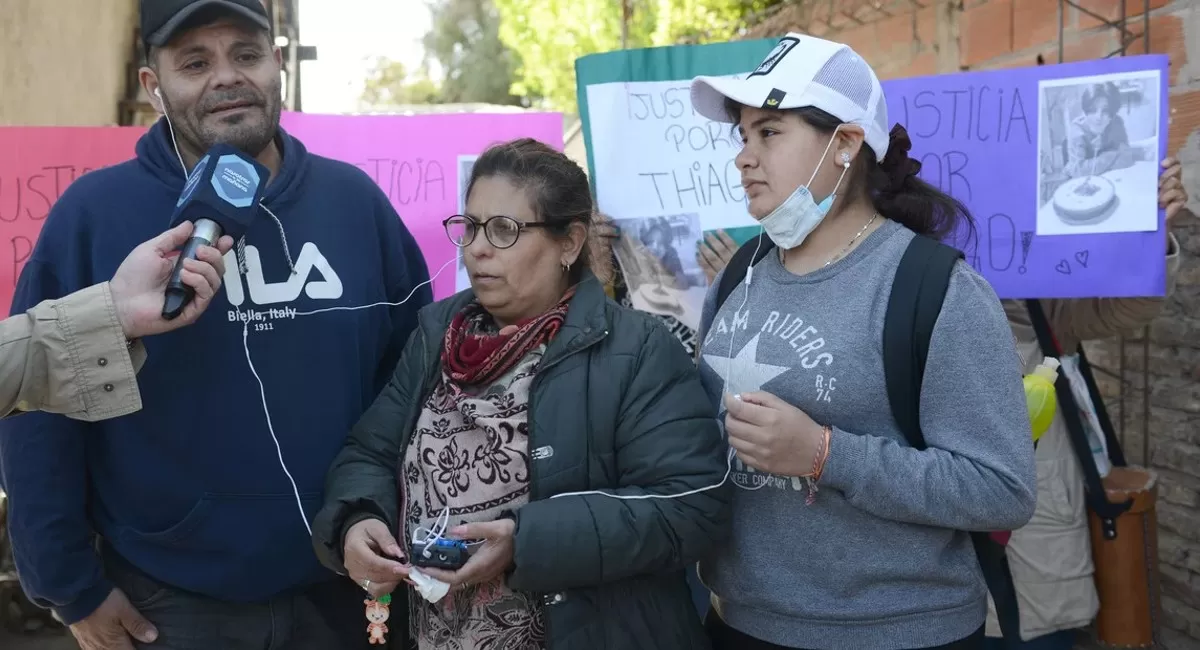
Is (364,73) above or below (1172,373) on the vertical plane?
above

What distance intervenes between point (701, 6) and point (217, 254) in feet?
26.9

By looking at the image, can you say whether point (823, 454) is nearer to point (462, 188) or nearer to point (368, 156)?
point (462, 188)

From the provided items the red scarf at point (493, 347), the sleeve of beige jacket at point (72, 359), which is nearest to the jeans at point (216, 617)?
the sleeve of beige jacket at point (72, 359)

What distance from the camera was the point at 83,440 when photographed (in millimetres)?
2318

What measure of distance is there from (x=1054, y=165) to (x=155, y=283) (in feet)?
8.49

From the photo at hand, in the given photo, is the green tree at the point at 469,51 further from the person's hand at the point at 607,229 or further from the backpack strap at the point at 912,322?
the backpack strap at the point at 912,322

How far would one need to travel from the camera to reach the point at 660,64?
3.42 m

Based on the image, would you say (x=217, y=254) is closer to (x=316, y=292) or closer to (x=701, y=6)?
(x=316, y=292)

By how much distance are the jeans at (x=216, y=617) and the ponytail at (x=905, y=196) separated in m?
1.63

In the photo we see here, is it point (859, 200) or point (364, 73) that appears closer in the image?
point (859, 200)

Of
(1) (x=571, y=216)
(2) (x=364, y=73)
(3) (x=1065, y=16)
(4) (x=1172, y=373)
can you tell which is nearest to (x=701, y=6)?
(3) (x=1065, y=16)

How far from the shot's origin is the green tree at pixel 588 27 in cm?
940

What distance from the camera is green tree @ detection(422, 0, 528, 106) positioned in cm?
3241

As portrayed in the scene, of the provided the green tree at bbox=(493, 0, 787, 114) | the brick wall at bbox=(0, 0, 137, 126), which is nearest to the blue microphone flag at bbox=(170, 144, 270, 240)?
the brick wall at bbox=(0, 0, 137, 126)
